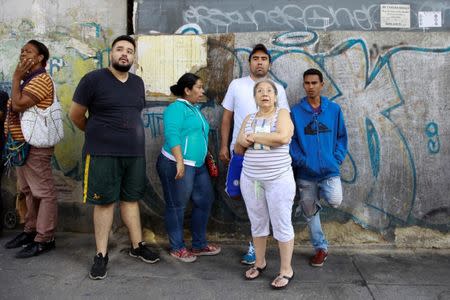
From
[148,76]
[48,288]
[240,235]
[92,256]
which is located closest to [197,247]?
[240,235]

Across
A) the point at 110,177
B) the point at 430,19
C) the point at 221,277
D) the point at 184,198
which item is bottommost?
the point at 221,277

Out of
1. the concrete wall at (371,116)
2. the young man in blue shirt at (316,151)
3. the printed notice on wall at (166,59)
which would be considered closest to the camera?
the young man in blue shirt at (316,151)

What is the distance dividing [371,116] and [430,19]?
113cm

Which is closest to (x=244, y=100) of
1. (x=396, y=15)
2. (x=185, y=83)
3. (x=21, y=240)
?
(x=185, y=83)

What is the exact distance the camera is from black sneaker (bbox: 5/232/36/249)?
4656 mm

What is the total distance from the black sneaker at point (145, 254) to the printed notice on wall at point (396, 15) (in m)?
3.19

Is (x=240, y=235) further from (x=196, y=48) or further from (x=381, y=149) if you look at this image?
(x=196, y=48)

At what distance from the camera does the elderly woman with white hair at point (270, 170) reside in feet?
12.0

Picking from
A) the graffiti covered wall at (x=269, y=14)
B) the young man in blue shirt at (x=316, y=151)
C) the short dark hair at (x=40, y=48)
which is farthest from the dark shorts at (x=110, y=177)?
the graffiti covered wall at (x=269, y=14)

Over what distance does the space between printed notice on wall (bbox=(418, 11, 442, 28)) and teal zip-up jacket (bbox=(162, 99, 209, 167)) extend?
95.3 inches

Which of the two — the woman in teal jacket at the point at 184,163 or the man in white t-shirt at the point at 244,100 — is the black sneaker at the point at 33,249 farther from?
the man in white t-shirt at the point at 244,100

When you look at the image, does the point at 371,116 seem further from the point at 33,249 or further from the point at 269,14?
the point at 33,249

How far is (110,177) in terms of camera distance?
157 inches

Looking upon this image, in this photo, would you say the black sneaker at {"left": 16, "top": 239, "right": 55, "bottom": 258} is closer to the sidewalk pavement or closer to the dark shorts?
the sidewalk pavement
